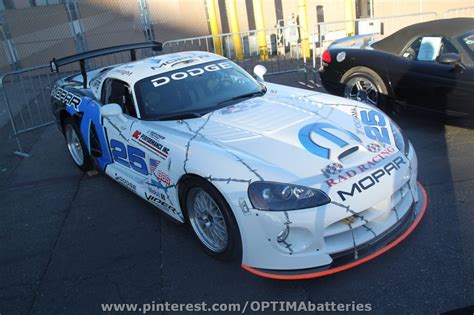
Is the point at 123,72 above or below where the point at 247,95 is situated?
above

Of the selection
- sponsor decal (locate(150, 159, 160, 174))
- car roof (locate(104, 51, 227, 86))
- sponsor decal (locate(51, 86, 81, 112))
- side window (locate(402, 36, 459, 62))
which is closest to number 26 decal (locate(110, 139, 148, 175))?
sponsor decal (locate(150, 159, 160, 174))

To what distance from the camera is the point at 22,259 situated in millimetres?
3568

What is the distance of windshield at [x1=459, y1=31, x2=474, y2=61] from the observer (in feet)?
15.5

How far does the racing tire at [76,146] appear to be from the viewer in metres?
4.92

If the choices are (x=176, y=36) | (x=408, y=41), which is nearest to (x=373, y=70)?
(x=408, y=41)

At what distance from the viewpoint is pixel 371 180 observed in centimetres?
275

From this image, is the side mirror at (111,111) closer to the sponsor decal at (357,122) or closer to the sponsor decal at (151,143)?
the sponsor decal at (151,143)

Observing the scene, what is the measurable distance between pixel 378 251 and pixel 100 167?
3118 mm

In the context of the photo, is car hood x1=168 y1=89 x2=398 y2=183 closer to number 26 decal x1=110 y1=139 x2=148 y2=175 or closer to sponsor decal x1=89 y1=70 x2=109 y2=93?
number 26 decal x1=110 y1=139 x2=148 y2=175

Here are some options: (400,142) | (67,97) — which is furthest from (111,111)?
(400,142)

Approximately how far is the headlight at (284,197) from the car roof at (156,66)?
2022mm

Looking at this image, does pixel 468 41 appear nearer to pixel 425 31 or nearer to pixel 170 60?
pixel 425 31

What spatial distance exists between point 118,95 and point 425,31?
12.8 feet

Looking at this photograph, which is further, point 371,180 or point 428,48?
point 428,48
